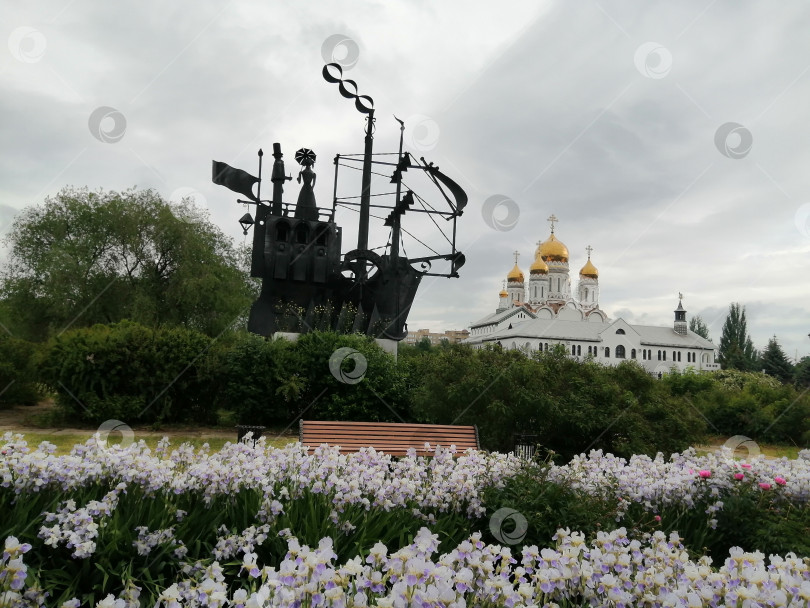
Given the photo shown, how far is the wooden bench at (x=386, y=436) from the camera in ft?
23.2

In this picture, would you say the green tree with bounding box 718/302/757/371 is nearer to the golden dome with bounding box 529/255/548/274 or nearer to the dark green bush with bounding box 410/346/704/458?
the golden dome with bounding box 529/255/548/274

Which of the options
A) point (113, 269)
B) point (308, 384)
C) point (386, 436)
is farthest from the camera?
point (113, 269)

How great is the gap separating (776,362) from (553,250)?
35.1 metres

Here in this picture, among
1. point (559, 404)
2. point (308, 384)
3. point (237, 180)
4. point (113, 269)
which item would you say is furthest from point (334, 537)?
point (113, 269)

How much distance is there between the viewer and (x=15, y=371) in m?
16.2

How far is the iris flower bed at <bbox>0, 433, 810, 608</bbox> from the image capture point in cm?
241

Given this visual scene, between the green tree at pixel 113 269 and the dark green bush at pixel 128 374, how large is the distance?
12071mm

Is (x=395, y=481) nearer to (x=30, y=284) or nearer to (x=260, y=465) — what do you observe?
(x=260, y=465)

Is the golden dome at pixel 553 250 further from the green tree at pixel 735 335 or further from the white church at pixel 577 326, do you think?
the green tree at pixel 735 335

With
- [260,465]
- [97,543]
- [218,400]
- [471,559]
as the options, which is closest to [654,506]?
[471,559]

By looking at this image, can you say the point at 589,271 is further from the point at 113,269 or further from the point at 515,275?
the point at 113,269

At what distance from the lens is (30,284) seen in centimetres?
2698

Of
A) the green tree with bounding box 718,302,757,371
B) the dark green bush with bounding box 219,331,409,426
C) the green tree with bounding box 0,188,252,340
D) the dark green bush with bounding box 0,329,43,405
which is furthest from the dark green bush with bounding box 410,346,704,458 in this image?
the green tree with bounding box 718,302,757,371

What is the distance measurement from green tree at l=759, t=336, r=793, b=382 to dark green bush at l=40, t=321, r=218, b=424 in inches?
1796
